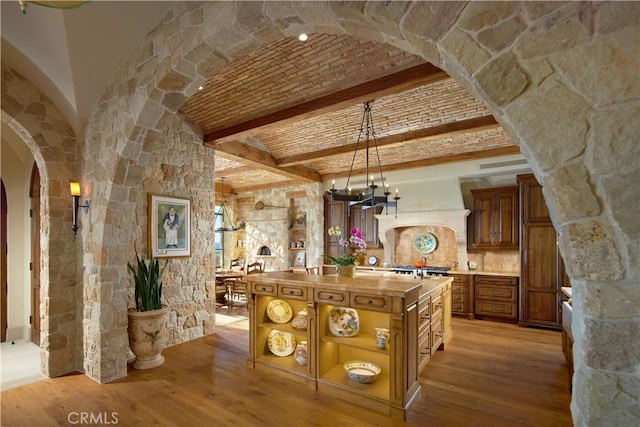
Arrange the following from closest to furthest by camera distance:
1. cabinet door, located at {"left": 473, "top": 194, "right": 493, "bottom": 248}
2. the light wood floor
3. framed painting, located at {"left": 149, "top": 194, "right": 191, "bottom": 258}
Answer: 1. the light wood floor
2. framed painting, located at {"left": 149, "top": 194, "right": 191, "bottom": 258}
3. cabinet door, located at {"left": 473, "top": 194, "right": 493, "bottom": 248}

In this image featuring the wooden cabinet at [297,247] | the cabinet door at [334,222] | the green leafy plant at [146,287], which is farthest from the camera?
the wooden cabinet at [297,247]

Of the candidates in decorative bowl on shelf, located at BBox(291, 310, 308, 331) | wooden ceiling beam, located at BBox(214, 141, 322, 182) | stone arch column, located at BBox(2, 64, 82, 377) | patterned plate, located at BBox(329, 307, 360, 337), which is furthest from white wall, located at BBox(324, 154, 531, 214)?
stone arch column, located at BBox(2, 64, 82, 377)

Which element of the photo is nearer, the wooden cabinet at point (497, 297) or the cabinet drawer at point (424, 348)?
the cabinet drawer at point (424, 348)

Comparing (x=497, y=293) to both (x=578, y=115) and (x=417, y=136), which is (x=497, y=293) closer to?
(x=417, y=136)

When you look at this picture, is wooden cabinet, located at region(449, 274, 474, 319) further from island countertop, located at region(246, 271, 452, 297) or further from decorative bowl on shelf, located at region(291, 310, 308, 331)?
decorative bowl on shelf, located at region(291, 310, 308, 331)

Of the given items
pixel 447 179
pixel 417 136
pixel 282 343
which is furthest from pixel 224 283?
pixel 447 179

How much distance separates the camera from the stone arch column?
10.3 ft

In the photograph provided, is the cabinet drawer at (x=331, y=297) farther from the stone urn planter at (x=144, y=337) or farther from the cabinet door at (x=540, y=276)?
the cabinet door at (x=540, y=276)

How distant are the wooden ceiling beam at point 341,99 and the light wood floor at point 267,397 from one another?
2997 millimetres

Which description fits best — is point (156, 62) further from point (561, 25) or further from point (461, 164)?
point (461, 164)

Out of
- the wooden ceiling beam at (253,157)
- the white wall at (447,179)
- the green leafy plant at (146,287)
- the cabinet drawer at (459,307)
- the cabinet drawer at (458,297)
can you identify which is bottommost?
the cabinet drawer at (459,307)

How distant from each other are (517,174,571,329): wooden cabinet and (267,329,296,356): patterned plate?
4.03m

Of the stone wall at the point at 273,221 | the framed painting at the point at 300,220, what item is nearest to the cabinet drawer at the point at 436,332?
the stone wall at the point at 273,221

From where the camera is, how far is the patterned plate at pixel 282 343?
132 inches
